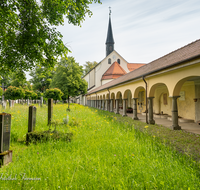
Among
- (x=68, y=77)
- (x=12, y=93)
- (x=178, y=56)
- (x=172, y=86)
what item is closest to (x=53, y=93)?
(x=68, y=77)

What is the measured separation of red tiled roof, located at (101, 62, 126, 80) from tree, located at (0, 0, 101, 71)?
29072 millimetres

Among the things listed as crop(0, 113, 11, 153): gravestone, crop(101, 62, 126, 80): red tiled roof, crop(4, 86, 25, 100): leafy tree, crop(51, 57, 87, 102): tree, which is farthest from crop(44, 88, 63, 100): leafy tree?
crop(0, 113, 11, 153): gravestone

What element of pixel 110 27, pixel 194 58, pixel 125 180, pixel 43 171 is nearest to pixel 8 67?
pixel 43 171

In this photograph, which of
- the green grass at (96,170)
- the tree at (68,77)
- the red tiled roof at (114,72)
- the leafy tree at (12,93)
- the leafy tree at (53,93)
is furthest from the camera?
the red tiled roof at (114,72)

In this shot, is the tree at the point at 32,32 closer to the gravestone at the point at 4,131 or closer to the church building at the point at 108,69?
the gravestone at the point at 4,131

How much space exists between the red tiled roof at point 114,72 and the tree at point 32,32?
1145 inches

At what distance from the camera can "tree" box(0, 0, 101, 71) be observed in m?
6.25

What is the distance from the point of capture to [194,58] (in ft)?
19.5

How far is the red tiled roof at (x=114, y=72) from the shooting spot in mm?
36156

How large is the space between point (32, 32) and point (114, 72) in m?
30.8

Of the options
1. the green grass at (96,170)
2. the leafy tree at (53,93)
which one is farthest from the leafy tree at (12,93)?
the green grass at (96,170)

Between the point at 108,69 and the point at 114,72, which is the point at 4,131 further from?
the point at 108,69

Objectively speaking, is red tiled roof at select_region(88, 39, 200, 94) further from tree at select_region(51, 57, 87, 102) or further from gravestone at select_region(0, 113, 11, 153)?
tree at select_region(51, 57, 87, 102)

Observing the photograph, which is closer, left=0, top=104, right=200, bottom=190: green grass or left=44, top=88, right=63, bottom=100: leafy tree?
left=0, top=104, right=200, bottom=190: green grass
